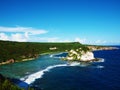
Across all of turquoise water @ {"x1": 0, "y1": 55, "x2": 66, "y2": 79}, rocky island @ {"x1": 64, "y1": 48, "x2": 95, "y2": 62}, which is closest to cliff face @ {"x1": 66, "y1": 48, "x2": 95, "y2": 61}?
rocky island @ {"x1": 64, "y1": 48, "x2": 95, "y2": 62}

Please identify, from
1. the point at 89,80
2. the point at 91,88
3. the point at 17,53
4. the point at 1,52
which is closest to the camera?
the point at 91,88

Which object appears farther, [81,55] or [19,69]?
[81,55]

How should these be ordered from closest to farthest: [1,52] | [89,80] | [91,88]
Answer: [91,88] < [89,80] < [1,52]

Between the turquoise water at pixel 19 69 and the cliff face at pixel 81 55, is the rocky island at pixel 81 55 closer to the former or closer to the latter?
the cliff face at pixel 81 55

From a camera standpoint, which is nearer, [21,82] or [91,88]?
[91,88]

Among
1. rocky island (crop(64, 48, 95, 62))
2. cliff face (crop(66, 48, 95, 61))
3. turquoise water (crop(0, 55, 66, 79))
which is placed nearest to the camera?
turquoise water (crop(0, 55, 66, 79))

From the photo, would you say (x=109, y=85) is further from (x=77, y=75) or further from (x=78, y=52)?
(x=78, y=52)

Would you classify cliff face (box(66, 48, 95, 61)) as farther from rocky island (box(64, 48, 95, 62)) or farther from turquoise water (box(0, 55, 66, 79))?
turquoise water (box(0, 55, 66, 79))

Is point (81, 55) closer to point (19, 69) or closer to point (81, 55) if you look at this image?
point (81, 55)

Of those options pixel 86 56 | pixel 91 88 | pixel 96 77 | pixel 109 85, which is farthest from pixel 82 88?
pixel 86 56

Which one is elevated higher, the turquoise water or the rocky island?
the rocky island

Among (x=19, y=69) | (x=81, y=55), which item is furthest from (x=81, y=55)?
(x=19, y=69)
